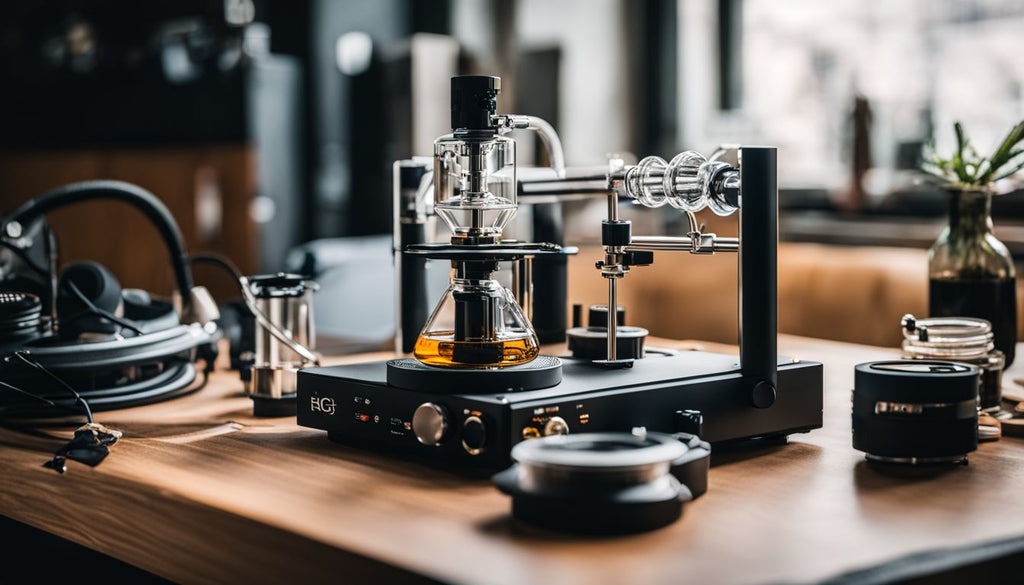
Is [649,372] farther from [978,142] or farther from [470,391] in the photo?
[978,142]

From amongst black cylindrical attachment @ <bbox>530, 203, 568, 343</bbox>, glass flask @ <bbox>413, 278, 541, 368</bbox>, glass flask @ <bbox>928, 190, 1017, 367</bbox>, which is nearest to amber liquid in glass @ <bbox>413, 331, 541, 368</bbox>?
glass flask @ <bbox>413, 278, 541, 368</bbox>

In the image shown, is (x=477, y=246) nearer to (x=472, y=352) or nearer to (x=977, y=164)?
(x=472, y=352)

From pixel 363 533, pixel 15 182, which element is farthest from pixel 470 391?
pixel 15 182

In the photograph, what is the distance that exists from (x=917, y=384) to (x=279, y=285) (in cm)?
72

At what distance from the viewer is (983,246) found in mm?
1498

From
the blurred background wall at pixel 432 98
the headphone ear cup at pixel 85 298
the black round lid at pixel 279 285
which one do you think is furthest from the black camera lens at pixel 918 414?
the blurred background wall at pixel 432 98

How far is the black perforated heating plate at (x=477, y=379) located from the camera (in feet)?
3.21

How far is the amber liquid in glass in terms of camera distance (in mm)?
1018

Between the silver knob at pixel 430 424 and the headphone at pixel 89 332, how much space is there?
378 mm

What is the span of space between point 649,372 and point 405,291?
55 centimetres

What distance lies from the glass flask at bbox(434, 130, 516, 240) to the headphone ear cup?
0.45 metres

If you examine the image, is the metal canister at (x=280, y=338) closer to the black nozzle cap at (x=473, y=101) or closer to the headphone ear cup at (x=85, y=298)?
the headphone ear cup at (x=85, y=298)

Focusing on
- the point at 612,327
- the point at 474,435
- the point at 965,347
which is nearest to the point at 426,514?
the point at 474,435

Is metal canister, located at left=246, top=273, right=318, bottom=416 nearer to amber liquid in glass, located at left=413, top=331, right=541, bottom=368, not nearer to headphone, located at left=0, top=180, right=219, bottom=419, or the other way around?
headphone, located at left=0, top=180, right=219, bottom=419
